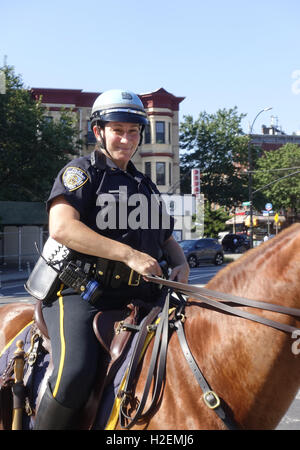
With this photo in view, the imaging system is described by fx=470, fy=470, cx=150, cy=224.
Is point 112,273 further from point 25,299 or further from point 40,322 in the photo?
point 25,299

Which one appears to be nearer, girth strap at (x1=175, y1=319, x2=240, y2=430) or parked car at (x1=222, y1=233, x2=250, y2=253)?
girth strap at (x1=175, y1=319, x2=240, y2=430)

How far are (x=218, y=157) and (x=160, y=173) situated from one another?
8746 millimetres

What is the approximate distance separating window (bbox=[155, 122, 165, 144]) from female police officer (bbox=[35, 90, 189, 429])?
4123 cm

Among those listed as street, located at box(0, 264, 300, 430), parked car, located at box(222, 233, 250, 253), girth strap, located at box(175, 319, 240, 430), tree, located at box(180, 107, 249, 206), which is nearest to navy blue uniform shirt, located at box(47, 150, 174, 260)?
girth strap, located at box(175, 319, 240, 430)

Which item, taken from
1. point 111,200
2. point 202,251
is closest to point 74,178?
point 111,200

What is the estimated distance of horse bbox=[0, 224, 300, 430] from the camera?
2033mm

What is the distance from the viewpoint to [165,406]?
219cm

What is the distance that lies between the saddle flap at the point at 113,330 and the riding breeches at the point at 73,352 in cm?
4

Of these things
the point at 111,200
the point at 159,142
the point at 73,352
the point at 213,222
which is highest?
the point at 159,142

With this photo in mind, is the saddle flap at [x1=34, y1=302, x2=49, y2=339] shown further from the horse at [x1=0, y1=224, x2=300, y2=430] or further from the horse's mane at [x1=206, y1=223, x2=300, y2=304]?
the horse's mane at [x1=206, y1=223, x2=300, y2=304]

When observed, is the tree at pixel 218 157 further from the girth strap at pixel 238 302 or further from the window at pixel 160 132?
the girth strap at pixel 238 302

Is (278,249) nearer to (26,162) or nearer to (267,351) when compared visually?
(267,351)

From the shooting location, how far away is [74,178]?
2.51 metres

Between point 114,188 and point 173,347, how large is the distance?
92 cm
